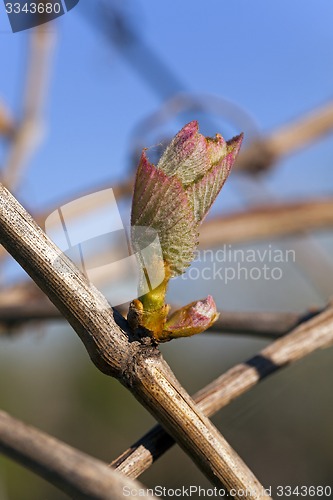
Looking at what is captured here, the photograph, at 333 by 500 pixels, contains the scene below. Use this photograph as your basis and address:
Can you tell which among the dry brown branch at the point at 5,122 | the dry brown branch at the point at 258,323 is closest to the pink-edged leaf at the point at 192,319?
the dry brown branch at the point at 258,323

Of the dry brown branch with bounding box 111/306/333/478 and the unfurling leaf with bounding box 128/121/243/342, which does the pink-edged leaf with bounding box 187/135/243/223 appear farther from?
the dry brown branch with bounding box 111/306/333/478

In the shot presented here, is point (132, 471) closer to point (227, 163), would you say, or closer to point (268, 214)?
point (227, 163)

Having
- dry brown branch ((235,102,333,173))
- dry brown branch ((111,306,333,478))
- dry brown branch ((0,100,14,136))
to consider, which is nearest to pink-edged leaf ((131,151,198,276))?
dry brown branch ((111,306,333,478))

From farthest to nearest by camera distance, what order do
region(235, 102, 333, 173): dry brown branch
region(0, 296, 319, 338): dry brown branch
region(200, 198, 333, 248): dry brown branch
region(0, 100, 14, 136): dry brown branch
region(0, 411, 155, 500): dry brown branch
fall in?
region(0, 100, 14, 136): dry brown branch → region(235, 102, 333, 173): dry brown branch → region(200, 198, 333, 248): dry brown branch → region(0, 296, 319, 338): dry brown branch → region(0, 411, 155, 500): dry brown branch

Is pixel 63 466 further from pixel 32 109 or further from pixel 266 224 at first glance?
pixel 32 109

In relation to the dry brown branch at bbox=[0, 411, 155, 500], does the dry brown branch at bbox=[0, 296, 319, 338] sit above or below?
below
